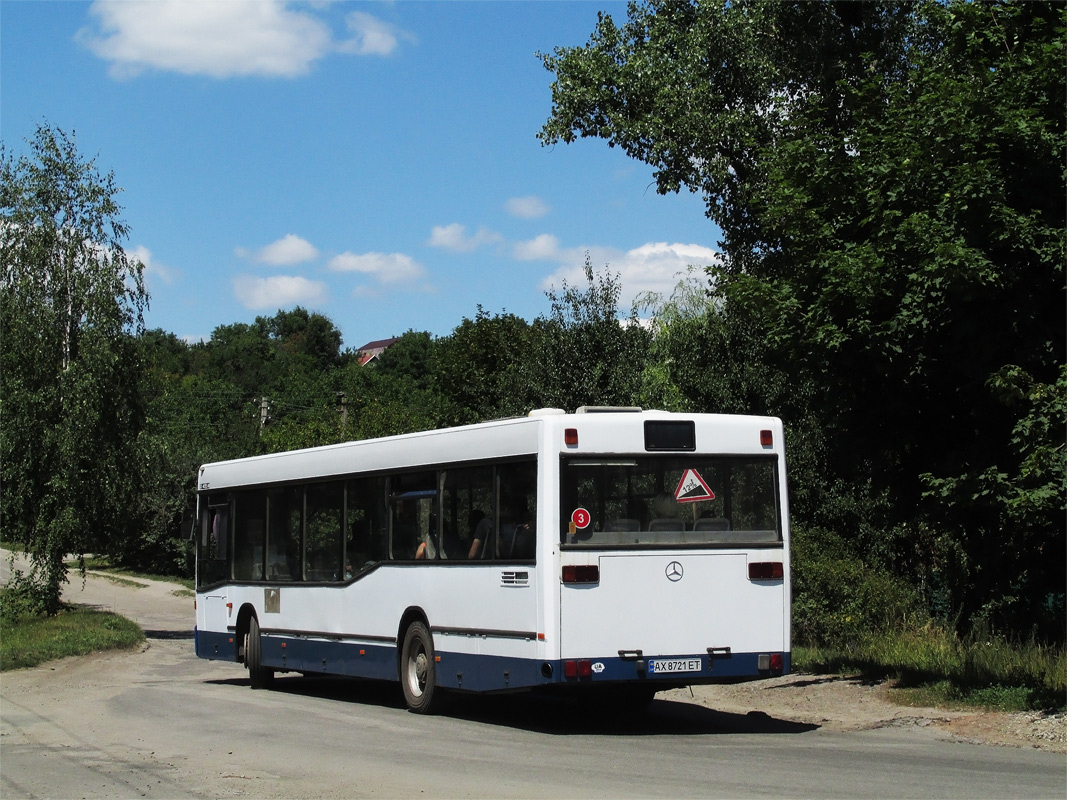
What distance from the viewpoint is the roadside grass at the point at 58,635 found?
2114cm

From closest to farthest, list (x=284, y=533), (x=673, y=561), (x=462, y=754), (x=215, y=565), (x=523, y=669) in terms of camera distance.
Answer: (x=462, y=754) → (x=523, y=669) → (x=673, y=561) → (x=284, y=533) → (x=215, y=565)

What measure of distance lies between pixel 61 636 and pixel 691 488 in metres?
16.2

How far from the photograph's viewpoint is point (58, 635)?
23984 mm

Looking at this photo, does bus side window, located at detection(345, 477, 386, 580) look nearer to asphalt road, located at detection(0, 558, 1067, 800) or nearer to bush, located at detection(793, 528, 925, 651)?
asphalt road, located at detection(0, 558, 1067, 800)

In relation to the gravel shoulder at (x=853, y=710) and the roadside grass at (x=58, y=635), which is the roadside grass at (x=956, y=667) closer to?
the gravel shoulder at (x=853, y=710)

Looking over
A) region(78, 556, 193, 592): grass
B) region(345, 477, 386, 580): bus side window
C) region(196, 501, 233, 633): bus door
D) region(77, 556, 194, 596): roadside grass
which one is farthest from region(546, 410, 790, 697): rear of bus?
region(77, 556, 194, 596): roadside grass

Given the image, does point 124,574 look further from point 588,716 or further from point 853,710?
point 853,710

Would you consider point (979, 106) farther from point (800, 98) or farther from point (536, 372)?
point (536, 372)

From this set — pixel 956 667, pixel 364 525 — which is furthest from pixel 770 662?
pixel 364 525

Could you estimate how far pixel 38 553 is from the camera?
26578mm

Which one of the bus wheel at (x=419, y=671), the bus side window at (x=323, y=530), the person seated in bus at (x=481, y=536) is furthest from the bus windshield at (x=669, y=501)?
the bus side window at (x=323, y=530)

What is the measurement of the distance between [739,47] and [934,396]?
10.8 meters

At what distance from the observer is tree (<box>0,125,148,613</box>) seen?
1024 inches

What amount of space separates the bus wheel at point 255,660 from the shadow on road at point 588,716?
843mm
